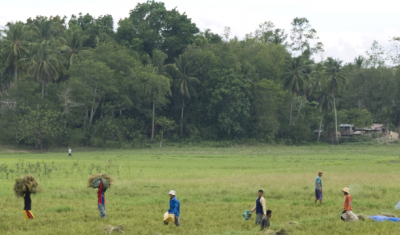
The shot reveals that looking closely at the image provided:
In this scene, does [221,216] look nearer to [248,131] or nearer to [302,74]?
[248,131]

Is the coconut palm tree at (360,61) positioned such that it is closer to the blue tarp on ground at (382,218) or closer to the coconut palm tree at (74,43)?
the coconut palm tree at (74,43)

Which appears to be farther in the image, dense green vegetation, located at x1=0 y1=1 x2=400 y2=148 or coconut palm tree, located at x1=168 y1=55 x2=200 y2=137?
coconut palm tree, located at x1=168 y1=55 x2=200 y2=137

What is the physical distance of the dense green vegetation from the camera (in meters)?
64.2

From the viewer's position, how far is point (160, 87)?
6875 centimetres

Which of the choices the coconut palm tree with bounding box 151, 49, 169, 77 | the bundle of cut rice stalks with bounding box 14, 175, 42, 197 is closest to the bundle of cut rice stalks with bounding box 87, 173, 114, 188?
the bundle of cut rice stalks with bounding box 14, 175, 42, 197

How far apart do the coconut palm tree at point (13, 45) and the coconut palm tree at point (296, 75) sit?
4393 cm

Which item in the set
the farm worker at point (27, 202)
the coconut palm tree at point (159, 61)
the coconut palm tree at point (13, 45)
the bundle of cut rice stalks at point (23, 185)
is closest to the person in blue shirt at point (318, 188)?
the bundle of cut rice stalks at point (23, 185)

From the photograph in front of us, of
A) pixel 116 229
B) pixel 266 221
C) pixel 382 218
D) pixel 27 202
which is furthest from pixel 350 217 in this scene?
pixel 27 202

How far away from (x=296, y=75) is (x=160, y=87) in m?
26.0

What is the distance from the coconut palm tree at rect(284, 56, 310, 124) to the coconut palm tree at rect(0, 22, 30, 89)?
4393 cm

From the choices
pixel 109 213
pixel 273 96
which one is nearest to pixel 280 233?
pixel 109 213

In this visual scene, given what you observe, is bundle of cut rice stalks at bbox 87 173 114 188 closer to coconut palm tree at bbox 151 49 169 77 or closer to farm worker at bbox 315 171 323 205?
farm worker at bbox 315 171 323 205

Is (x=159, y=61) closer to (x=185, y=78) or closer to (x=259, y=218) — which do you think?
(x=185, y=78)

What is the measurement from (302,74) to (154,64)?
26.6 metres
